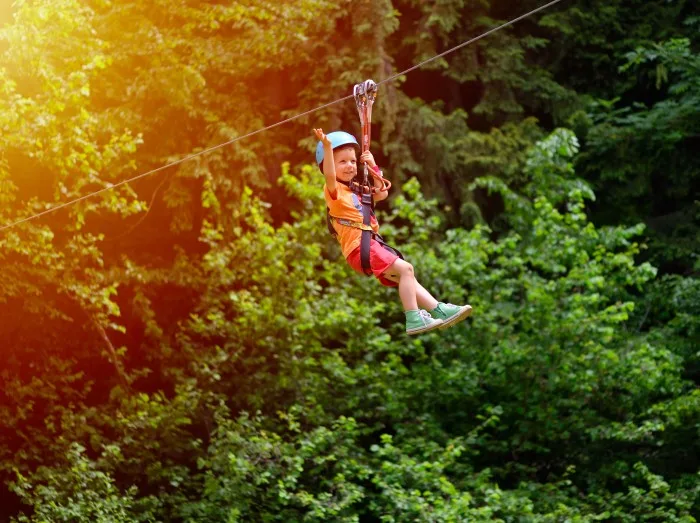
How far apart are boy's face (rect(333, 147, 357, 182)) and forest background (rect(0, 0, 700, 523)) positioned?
14.6ft

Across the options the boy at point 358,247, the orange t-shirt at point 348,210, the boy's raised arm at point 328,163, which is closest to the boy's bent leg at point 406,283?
the boy at point 358,247

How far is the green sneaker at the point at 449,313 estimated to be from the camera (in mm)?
6184

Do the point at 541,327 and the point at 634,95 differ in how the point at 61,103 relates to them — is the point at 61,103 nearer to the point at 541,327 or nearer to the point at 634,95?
the point at 541,327

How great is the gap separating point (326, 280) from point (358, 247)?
671 cm

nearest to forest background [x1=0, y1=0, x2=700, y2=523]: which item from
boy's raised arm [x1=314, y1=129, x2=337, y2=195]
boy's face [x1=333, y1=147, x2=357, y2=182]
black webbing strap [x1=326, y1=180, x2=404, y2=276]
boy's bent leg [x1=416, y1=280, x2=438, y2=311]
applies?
boy's bent leg [x1=416, y1=280, x2=438, y2=311]

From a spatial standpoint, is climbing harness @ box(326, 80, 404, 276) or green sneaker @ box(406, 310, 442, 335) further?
climbing harness @ box(326, 80, 404, 276)

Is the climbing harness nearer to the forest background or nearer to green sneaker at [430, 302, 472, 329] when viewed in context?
green sneaker at [430, 302, 472, 329]

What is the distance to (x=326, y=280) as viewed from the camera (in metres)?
13.1

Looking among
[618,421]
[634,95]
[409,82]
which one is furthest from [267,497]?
[634,95]

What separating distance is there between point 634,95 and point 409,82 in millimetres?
2904

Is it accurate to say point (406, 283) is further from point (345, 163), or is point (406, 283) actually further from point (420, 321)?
point (345, 163)

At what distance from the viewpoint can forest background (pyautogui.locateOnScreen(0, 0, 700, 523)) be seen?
10.9 meters

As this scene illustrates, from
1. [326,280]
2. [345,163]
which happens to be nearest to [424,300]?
[345,163]

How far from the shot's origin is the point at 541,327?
12.1 m
